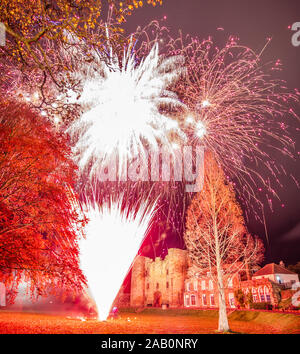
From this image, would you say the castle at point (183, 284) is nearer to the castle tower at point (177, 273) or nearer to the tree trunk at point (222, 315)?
the castle tower at point (177, 273)

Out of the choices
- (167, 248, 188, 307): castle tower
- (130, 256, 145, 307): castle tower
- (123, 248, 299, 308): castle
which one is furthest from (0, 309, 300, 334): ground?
(130, 256, 145, 307): castle tower

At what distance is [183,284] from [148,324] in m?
27.5

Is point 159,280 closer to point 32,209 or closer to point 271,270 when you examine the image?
point 271,270

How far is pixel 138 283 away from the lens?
167 ft

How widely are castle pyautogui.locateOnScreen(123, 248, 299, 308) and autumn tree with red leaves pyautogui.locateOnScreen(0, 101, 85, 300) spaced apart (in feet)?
102

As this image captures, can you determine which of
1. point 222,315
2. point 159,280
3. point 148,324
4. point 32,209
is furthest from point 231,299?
point 32,209

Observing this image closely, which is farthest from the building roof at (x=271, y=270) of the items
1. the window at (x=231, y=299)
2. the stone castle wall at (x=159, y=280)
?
the stone castle wall at (x=159, y=280)

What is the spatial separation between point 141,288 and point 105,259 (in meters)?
33.9

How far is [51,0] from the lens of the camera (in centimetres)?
731

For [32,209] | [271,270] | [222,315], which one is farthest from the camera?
[271,270]

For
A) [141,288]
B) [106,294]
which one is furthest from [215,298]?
[106,294]

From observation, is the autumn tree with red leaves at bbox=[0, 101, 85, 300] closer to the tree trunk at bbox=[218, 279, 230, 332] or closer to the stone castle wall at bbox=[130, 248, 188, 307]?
the tree trunk at bbox=[218, 279, 230, 332]

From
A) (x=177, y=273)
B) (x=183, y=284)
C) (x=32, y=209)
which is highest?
(x=32, y=209)

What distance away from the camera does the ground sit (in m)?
15.2
